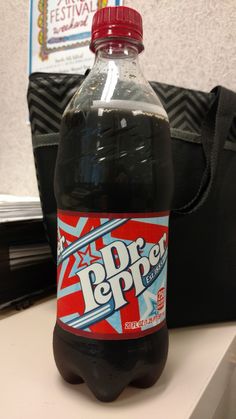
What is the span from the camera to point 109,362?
0.32m

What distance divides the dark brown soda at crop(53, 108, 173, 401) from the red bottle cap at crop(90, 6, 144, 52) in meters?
0.07

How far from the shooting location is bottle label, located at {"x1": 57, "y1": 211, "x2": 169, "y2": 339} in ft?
1.04

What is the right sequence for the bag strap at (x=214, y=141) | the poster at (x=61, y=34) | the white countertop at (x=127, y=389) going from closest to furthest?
the white countertop at (x=127, y=389) < the bag strap at (x=214, y=141) < the poster at (x=61, y=34)

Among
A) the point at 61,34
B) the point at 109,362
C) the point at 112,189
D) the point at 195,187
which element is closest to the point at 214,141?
the point at 195,187

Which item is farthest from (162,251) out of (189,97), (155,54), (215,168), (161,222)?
(155,54)

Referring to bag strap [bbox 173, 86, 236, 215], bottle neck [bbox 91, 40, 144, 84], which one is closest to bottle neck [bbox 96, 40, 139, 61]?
bottle neck [bbox 91, 40, 144, 84]

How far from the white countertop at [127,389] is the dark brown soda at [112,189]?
16mm

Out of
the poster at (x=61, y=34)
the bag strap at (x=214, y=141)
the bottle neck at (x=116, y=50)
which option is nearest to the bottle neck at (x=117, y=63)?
the bottle neck at (x=116, y=50)

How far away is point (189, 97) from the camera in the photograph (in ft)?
1.60

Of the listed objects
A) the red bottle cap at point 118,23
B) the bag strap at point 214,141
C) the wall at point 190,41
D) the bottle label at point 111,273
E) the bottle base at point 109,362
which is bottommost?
the bottle base at point 109,362

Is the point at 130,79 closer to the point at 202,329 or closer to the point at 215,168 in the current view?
the point at 215,168

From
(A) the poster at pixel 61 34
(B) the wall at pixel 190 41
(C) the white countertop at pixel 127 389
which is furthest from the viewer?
(A) the poster at pixel 61 34

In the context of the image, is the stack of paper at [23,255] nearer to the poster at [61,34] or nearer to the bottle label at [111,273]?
the bottle label at [111,273]

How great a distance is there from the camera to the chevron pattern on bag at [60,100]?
483 mm
